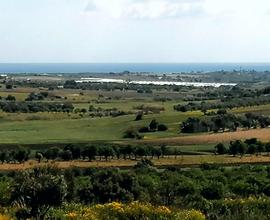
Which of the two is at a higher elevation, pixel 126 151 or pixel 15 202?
pixel 15 202

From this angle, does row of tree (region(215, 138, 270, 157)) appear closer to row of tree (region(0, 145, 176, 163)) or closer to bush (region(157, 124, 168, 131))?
row of tree (region(0, 145, 176, 163))

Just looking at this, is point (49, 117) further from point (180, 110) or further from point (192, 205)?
point (192, 205)

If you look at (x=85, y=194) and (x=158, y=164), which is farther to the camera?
(x=158, y=164)

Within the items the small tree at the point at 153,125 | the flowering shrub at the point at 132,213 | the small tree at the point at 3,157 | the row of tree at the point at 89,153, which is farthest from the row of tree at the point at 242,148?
the flowering shrub at the point at 132,213

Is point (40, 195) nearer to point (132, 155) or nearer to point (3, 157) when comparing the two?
point (3, 157)

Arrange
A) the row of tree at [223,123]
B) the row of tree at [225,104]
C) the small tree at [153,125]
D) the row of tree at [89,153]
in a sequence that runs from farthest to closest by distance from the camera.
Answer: the row of tree at [225,104] < the small tree at [153,125] < the row of tree at [223,123] < the row of tree at [89,153]

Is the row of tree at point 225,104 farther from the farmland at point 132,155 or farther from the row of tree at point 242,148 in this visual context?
the row of tree at point 242,148

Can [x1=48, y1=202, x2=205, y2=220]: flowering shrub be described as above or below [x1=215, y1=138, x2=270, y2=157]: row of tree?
above

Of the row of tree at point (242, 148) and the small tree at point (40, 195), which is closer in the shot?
the small tree at point (40, 195)

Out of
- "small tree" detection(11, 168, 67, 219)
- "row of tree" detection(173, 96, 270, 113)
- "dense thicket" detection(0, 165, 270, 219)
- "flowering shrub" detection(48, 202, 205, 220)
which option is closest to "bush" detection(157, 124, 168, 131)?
"row of tree" detection(173, 96, 270, 113)

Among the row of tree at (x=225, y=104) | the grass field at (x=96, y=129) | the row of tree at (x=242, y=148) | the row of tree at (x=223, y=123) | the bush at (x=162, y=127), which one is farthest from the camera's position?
the row of tree at (x=225, y=104)

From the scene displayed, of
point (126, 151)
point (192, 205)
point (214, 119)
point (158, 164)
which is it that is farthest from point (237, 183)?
point (214, 119)
